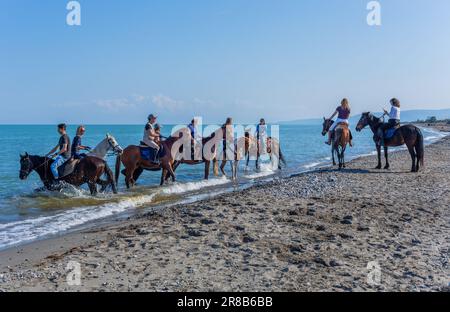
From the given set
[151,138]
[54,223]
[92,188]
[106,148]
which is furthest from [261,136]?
[54,223]

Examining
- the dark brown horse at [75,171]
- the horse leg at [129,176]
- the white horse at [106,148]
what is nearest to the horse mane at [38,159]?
the dark brown horse at [75,171]

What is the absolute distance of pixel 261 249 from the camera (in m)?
6.61

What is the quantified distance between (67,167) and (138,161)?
2893 millimetres

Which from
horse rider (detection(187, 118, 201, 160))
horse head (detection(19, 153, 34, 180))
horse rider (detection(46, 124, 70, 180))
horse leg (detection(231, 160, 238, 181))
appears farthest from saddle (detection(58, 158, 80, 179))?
horse leg (detection(231, 160, 238, 181))

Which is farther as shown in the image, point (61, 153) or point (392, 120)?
point (392, 120)

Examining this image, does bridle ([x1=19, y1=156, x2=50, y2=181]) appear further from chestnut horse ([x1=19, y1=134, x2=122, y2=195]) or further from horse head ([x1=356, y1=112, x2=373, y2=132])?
horse head ([x1=356, y1=112, x2=373, y2=132])

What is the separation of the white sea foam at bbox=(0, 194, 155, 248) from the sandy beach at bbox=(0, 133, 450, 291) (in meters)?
0.88

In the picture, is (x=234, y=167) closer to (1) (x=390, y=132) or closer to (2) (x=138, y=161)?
(2) (x=138, y=161)

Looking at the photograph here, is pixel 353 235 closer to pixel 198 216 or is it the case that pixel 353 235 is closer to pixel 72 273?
pixel 198 216

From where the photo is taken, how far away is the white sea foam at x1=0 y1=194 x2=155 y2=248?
29.0 ft

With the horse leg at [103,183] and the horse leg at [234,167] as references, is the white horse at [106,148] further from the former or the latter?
the horse leg at [234,167]
